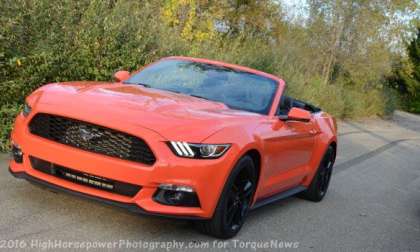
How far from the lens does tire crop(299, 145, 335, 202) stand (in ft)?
26.2

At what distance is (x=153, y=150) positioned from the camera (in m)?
4.75

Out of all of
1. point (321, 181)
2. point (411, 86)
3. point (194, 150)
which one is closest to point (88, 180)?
point (194, 150)

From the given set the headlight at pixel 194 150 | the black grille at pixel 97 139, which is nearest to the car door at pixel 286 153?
the headlight at pixel 194 150

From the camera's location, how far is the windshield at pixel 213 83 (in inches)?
251

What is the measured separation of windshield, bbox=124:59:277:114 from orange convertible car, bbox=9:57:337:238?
91 mm

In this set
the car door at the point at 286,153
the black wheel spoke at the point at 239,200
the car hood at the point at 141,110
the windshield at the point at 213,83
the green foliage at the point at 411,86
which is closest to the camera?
the car hood at the point at 141,110

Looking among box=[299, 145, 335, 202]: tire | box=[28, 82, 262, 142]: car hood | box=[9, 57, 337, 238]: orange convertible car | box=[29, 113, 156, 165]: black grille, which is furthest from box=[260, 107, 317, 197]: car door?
box=[29, 113, 156, 165]: black grille

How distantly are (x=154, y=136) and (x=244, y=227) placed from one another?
1.70 metres

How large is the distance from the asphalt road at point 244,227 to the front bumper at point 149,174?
198 mm

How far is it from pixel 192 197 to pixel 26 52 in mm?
4520

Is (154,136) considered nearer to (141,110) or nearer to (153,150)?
(153,150)

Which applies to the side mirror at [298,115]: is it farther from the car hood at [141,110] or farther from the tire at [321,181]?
the tire at [321,181]

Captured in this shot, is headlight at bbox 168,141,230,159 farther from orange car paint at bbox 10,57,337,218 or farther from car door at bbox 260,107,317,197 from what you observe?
car door at bbox 260,107,317,197

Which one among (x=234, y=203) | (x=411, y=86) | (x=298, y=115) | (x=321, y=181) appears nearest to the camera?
(x=234, y=203)
